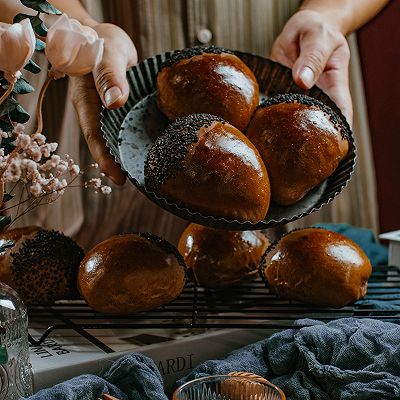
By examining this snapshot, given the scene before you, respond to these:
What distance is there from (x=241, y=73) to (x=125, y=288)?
0.35m

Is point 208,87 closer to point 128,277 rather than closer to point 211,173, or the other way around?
point 211,173

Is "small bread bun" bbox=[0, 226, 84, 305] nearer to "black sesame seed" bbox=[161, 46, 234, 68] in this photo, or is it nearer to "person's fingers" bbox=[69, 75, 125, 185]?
"person's fingers" bbox=[69, 75, 125, 185]

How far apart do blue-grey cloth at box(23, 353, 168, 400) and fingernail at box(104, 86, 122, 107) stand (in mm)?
325

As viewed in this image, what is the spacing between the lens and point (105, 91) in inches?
34.5

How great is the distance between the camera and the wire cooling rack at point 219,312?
84 centimetres

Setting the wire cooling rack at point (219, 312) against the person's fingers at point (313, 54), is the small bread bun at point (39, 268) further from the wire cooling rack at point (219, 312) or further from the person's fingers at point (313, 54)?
the person's fingers at point (313, 54)

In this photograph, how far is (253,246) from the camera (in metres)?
1.02

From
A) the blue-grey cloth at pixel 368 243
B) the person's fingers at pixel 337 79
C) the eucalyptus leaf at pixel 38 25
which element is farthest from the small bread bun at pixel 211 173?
the blue-grey cloth at pixel 368 243

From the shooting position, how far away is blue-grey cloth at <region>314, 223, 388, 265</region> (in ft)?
4.07

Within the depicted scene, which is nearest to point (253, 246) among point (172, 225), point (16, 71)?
point (172, 225)

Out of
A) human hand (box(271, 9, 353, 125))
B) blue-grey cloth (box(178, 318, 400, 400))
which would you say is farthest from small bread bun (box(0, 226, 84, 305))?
human hand (box(271, 9, 353, 125))

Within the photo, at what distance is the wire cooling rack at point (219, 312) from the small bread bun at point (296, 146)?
15cm

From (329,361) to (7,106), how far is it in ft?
1.48

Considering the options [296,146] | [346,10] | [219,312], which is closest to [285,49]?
[346,10]
